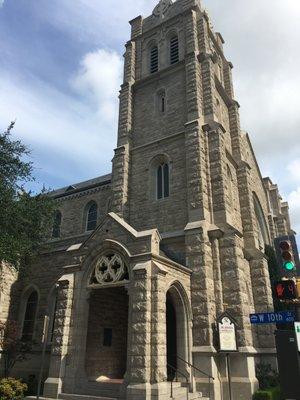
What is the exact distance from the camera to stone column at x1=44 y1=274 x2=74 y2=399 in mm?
14102

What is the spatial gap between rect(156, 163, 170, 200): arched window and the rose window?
6083 millimetres

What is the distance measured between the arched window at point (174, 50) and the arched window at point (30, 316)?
1842cm

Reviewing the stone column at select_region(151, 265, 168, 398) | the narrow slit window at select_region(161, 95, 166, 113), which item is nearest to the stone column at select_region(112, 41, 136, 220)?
the narrow slit window at select_region(161, 95, 166, 113)

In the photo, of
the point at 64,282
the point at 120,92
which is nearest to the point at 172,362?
the point at 64,282

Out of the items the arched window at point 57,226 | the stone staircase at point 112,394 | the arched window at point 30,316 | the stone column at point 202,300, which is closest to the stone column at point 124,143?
the stone column at point 202,300

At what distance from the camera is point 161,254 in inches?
638

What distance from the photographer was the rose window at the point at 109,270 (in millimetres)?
14781

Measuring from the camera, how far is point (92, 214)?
85.8ft

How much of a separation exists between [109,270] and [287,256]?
8755mm

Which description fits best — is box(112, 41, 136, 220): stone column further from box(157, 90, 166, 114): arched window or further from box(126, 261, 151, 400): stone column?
box(126, 261, 151, 400): stone column

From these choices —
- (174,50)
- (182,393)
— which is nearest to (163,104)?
(174,50)

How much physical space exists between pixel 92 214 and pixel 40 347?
9.80 m

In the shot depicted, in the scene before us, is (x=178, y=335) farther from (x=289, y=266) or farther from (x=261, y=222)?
(x=261, y=222)

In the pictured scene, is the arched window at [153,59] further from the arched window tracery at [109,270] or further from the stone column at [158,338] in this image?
the stone column at [158,338]
